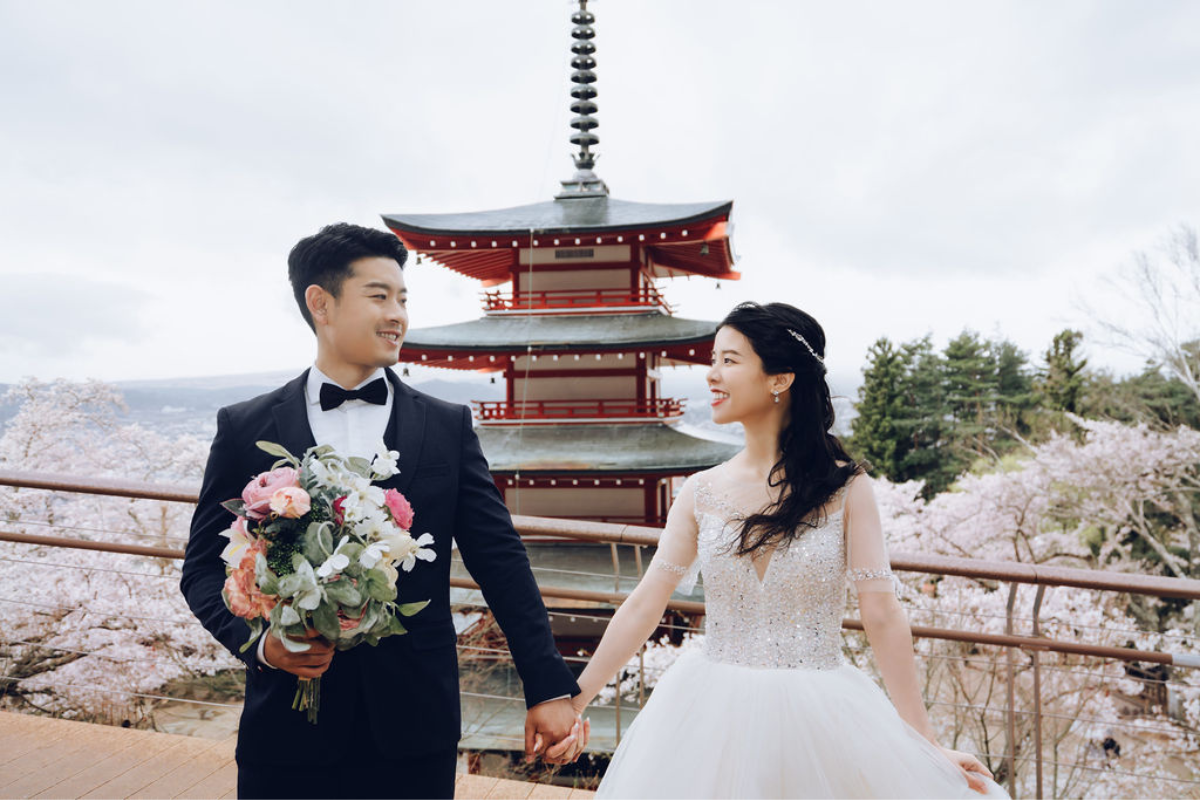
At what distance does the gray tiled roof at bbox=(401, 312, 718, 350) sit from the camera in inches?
404

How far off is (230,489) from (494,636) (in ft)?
27.9

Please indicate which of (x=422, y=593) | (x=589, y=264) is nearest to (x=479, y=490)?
(x=422, y=593)

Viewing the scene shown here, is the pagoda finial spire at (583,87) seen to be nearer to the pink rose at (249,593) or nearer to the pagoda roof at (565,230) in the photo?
the pagoda roof at (565,230)

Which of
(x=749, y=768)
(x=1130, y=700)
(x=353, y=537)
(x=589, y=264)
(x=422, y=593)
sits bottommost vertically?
(x=1130, y=700)

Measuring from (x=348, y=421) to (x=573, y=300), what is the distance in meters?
9.59

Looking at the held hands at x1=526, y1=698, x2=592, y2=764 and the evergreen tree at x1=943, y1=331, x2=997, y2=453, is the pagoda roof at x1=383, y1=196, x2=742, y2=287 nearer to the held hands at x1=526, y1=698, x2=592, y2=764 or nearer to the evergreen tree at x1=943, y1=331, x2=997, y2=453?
the held hands at x1=526, y1=698, x2=592, y2=764

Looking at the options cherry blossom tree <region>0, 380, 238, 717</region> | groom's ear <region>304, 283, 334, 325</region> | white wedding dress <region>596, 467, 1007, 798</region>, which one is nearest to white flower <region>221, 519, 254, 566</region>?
groom's ear <region>304, 283, 334, 325</region>

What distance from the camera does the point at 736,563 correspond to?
5.55 feet

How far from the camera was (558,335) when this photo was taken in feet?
34.5

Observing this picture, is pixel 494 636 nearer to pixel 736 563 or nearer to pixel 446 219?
pixel 446 219

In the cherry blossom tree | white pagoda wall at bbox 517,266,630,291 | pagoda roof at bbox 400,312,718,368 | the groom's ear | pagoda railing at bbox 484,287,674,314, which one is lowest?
the cherry blossom tree

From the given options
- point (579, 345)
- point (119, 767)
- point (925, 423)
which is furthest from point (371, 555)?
point (925, 423)

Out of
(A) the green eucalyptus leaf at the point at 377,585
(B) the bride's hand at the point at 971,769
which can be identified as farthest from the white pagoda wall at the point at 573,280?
(A) the green eucalyptus leaf at the point at 377,585

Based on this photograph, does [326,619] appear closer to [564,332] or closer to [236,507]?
[236,507]
